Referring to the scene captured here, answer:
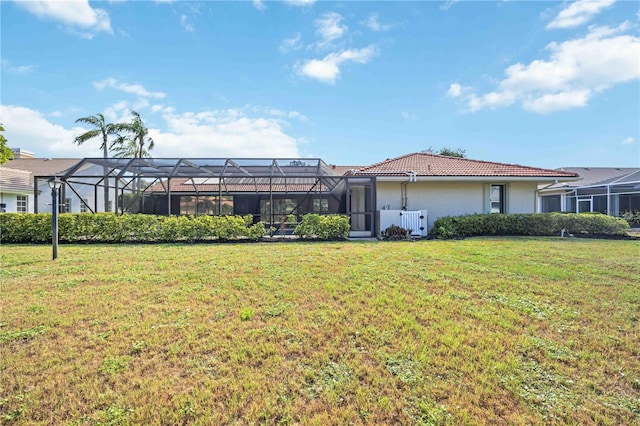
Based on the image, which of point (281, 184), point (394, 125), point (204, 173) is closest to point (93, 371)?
point (204, 173)

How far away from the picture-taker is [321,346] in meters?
3.29

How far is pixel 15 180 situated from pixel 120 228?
12.3 m

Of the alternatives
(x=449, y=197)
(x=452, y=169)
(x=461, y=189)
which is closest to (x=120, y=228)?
(x=449, y=197)

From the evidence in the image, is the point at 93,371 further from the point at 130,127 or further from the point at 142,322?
the point at 130,127

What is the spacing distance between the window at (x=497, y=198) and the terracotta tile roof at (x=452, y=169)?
2.86 feet

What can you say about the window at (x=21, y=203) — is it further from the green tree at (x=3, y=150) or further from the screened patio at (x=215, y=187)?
the green tree at (x=3, y=150)

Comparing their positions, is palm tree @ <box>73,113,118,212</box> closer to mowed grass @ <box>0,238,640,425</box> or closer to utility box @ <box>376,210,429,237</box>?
mowed grass @ <box>0,238,640,425</box>

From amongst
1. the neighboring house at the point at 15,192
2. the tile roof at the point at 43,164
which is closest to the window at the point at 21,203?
the neighboring house at the point at 15,192

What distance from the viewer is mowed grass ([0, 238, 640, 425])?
244 centimetres

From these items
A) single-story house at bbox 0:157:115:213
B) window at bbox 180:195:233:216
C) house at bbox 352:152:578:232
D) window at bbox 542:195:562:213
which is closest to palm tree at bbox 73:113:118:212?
single-story house at bbox 0:157:115:213

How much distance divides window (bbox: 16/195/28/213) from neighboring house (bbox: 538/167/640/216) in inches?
1128

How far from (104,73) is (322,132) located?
11.8 meters

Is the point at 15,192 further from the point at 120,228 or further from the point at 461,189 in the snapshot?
the point at 461,189

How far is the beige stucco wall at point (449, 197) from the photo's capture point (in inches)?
547
